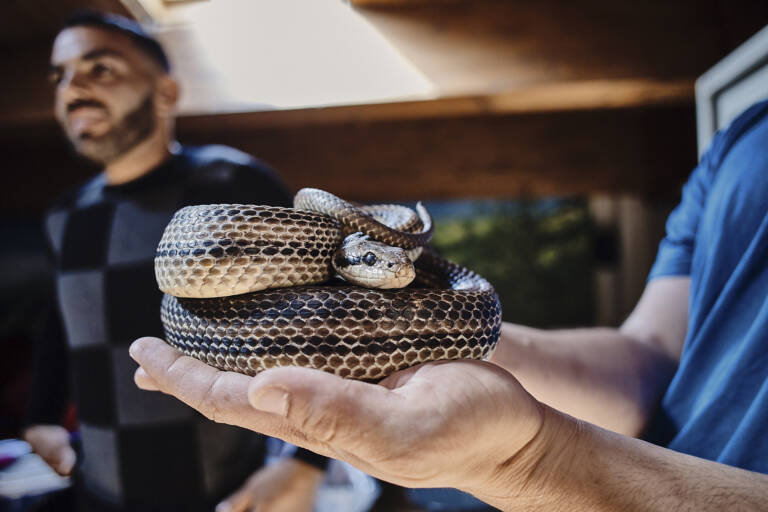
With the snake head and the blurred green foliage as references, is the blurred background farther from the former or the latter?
the snake head

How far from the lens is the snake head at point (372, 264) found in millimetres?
594

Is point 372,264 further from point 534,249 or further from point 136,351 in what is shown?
point 534,249

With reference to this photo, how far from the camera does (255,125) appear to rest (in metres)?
1.68

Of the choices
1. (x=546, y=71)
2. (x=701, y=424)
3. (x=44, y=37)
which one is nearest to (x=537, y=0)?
(x=546, y=71)

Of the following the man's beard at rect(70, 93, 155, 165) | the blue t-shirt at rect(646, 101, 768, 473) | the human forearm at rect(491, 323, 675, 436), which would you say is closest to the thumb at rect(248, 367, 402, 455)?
the human forearm at rect(491, 323, 675, 436)

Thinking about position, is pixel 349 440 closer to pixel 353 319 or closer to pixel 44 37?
pixel 353 319

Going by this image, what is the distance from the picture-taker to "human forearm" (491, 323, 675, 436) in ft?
2.94

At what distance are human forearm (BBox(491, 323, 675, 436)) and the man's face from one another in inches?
37.5

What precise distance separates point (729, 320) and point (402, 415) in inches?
25.6

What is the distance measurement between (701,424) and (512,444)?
0.47 m

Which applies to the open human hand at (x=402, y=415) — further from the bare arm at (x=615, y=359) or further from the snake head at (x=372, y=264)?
the bare arm at (x=615, y=359)

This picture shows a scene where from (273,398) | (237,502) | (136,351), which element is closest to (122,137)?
(136,351)

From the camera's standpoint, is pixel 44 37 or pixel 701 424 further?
pixel 44 37

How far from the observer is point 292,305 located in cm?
55
